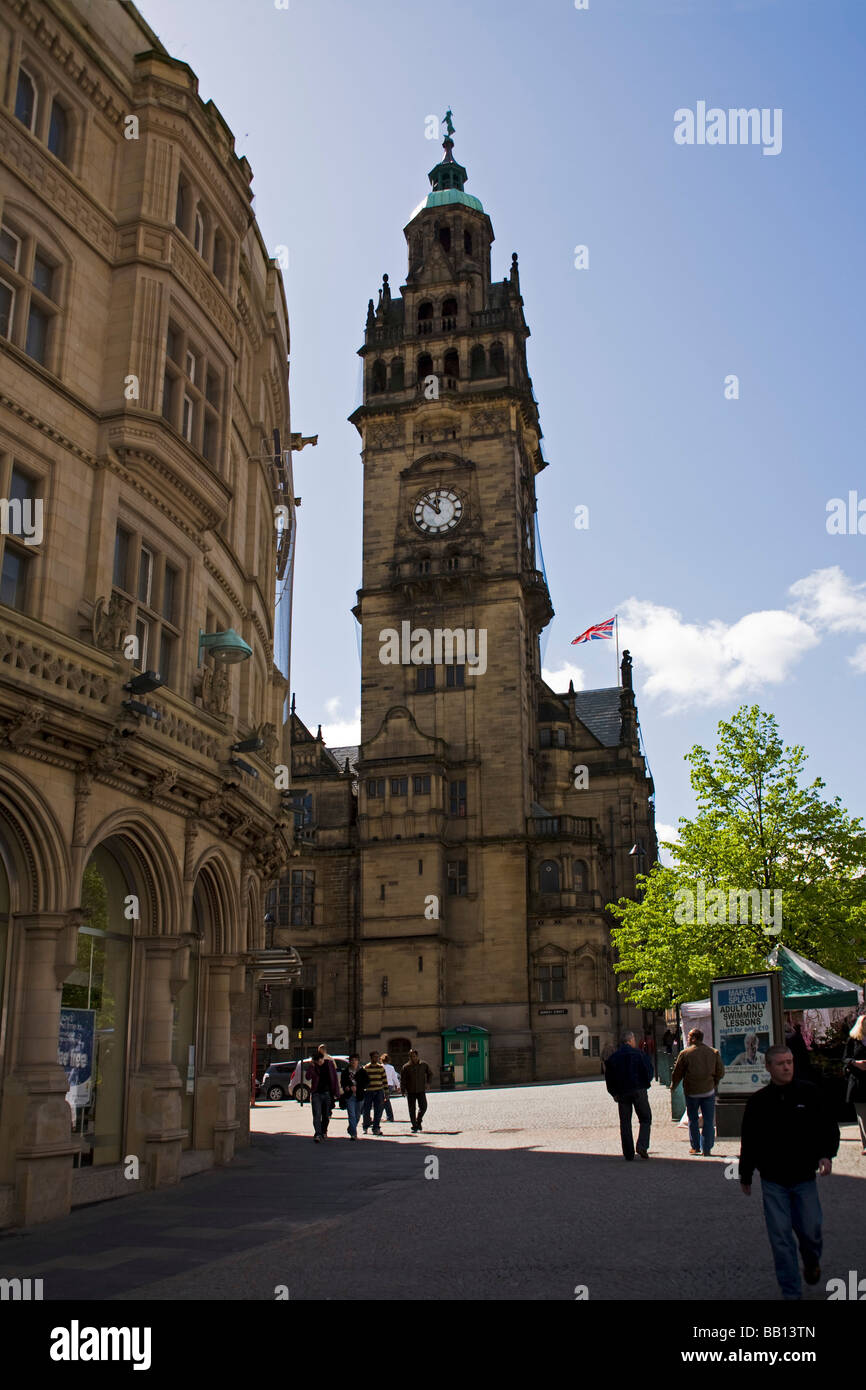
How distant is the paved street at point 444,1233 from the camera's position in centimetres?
929

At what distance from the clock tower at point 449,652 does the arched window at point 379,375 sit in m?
0.10

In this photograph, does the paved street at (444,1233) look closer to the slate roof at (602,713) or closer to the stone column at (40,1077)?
the stone column at (40,1077)

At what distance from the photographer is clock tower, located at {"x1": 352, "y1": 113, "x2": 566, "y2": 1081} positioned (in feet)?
196

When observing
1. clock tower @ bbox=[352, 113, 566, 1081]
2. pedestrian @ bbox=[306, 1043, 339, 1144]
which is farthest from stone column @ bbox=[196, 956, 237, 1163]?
clock tower @ bbox=[352, 113, 566, 1081]

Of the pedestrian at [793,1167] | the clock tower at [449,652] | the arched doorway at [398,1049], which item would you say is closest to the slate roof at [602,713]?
the clock tower at [449,652]

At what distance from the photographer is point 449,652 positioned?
2571 inches

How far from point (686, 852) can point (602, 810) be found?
116 feet

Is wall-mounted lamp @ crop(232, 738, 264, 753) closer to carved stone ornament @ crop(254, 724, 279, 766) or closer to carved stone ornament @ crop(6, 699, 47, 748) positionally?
carved stone ornament @ crop(254, 724, 279, 766)

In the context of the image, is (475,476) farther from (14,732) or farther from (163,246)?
(14,732)

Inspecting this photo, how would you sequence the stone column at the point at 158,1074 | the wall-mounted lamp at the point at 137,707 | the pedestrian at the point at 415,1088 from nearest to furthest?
the wall-mounted lamp at the point at 137,707 < the stone column at the point at 158,1074 < the pedestrian at the point at 415,1088

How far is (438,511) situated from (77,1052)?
5496 cm

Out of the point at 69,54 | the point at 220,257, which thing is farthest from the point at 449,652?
the point at 69,54

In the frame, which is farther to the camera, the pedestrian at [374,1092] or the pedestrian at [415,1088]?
the pedestrian at [374,1092]

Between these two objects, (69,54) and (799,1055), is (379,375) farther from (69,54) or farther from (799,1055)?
(799,1055)
